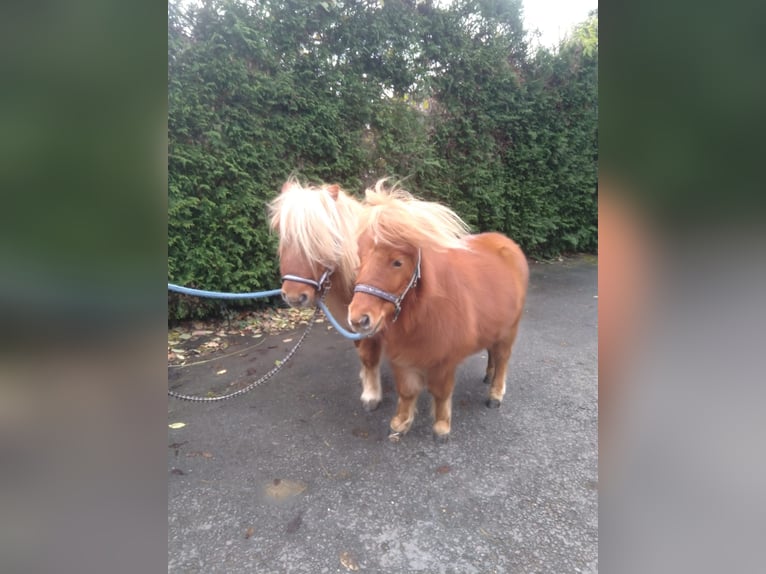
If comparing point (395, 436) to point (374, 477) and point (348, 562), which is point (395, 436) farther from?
point (348, 562)

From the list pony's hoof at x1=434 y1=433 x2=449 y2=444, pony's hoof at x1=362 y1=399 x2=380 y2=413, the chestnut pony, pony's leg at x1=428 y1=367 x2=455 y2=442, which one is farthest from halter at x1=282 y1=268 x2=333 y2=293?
pony's hoof at x1=434 y1=433 x2=449 y2=444

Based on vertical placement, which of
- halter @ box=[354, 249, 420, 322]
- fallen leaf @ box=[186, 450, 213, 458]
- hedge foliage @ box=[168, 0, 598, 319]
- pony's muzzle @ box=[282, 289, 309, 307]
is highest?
hedge foliage @ box=[168, 0, 598, 319]

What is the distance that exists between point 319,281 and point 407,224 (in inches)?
40.6

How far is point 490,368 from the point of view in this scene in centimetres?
370

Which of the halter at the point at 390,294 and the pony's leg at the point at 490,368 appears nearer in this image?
the halter at the point at 390,294

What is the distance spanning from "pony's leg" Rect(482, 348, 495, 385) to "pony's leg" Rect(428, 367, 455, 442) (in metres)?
0.77

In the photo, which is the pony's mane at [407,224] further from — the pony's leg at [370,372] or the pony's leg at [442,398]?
the pony's leg at [370,372]

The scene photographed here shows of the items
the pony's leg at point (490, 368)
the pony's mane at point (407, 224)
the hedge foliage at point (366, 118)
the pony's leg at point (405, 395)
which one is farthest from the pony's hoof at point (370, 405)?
the hedge foliage at point (366, 118)

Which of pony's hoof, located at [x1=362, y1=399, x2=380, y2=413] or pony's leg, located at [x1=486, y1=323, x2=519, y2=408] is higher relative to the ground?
pony's leg, located at [x1=486, y1=323, x2=519, y2=408]

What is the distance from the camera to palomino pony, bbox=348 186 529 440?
6.72 feet

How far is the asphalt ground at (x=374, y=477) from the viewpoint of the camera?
201 cm
